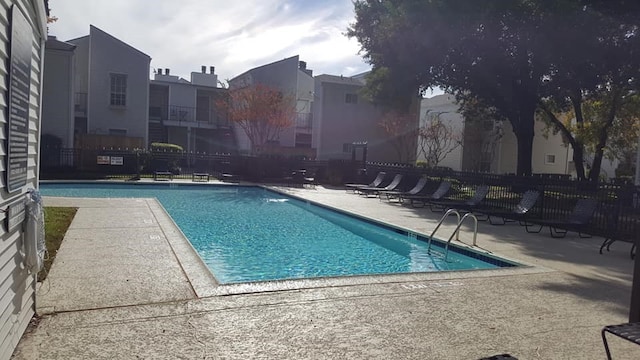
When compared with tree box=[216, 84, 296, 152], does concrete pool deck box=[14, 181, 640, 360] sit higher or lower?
lower

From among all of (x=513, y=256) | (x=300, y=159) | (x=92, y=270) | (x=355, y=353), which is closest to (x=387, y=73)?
(x=300, y=159)

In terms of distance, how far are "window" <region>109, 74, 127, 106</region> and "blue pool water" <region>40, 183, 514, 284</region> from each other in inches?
472

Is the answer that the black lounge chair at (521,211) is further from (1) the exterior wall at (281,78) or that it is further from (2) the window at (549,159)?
(2) the window at (549,159)

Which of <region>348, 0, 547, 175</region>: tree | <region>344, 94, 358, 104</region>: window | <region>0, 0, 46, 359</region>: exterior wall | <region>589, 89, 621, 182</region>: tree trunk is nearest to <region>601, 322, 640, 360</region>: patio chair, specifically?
<region>0, 0, 46, 359</region>: exterior wall

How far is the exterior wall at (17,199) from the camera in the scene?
2.77 m

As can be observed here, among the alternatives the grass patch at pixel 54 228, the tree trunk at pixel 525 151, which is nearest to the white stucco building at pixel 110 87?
the grass patch at pixel 54 228

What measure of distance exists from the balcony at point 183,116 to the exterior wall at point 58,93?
891cm

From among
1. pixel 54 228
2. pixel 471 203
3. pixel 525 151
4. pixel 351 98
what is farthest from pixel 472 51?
pixel 54 228

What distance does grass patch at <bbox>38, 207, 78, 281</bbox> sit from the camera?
5867 millimetres

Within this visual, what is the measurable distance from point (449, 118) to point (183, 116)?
18.8 metres

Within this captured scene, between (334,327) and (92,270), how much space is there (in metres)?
3.28

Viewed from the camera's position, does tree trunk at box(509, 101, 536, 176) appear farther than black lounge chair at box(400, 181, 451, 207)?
Yes

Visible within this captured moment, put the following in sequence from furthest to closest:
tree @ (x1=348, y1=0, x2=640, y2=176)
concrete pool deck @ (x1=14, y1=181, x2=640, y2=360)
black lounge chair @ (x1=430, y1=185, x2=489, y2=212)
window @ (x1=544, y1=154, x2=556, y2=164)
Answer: window @ (x1=544, y1=154, x2=556, y2=164) < tree @ (x1=348, y1=0, x2=640, y2=176) < black lounge chair @ (x1=430, y1=185, x2=489, y2=212) < concrete pool deck @ (x1=14, y1=181, x2=640, y2=360)

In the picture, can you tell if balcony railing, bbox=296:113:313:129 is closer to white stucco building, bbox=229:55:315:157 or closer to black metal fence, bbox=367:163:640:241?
white stucco building, bbox=229:55:315:157
